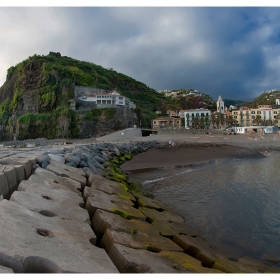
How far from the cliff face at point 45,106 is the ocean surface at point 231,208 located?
5358 centimetres

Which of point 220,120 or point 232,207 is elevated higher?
point 220,120

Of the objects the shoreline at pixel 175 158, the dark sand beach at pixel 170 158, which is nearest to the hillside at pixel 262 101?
the shoreline at pixel 175 158

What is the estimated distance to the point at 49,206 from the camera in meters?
5.16

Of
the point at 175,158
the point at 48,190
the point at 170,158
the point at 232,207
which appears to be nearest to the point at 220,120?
the point at 175,158

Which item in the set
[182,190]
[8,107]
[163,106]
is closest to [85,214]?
[182,190]

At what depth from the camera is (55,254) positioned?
129 inches

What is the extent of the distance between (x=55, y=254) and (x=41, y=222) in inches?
42.6

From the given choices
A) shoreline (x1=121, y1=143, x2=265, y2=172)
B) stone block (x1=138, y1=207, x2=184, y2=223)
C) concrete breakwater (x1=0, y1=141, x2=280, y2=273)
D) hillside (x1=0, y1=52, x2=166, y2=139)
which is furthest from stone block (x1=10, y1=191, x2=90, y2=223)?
hillside (x1=0, y1=52, x2=166, y2=139)

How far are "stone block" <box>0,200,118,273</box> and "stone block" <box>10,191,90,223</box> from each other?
35cm

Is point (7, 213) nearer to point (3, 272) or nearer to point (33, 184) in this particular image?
point (3, 272)

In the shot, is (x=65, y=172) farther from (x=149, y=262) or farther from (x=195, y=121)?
(x=195, y=121)

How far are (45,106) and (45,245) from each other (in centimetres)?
7546

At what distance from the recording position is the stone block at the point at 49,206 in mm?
4898

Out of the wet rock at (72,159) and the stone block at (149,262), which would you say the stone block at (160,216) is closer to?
the stone block at (149,262)
